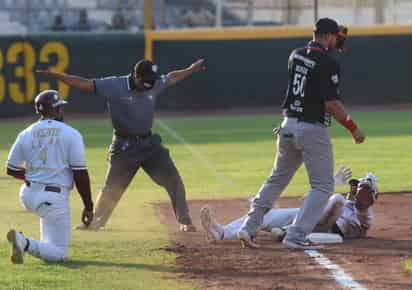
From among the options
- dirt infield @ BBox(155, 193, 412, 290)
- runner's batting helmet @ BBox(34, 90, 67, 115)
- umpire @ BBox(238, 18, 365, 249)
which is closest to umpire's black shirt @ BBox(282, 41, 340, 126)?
umpire @ BBox(238, 18, 365, 249)

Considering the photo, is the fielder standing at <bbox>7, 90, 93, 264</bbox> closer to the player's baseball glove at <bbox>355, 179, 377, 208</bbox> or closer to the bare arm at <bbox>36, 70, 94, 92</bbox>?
the bare arm at <bbox>36, 70, 94, 92</bbox>

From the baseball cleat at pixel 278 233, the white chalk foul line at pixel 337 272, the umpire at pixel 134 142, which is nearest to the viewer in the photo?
the white chalk foul line at pixel 337 272

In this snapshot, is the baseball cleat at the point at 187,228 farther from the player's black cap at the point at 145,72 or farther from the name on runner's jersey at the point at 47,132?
the name on runner's jersey at the point at 47,132

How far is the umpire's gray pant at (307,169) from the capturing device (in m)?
9.88

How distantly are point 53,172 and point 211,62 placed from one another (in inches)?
758

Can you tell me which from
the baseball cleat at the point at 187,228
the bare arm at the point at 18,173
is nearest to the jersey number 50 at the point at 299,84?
the baseball cleat at the point at 187,228

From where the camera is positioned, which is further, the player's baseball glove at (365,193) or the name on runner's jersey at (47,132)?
the player's baseball glove at (365,193)

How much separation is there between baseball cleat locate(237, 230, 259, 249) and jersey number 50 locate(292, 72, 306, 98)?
4.56 feet

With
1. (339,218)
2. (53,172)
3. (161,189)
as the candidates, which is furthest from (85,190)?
(161,189)

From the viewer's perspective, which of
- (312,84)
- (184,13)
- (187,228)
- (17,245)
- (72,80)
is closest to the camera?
(17,245)

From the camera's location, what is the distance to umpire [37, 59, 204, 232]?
11.6 metres

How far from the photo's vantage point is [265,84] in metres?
28.8

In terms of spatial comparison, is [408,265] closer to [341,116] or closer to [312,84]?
[341,116]

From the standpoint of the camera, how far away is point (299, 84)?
994 centimetres
